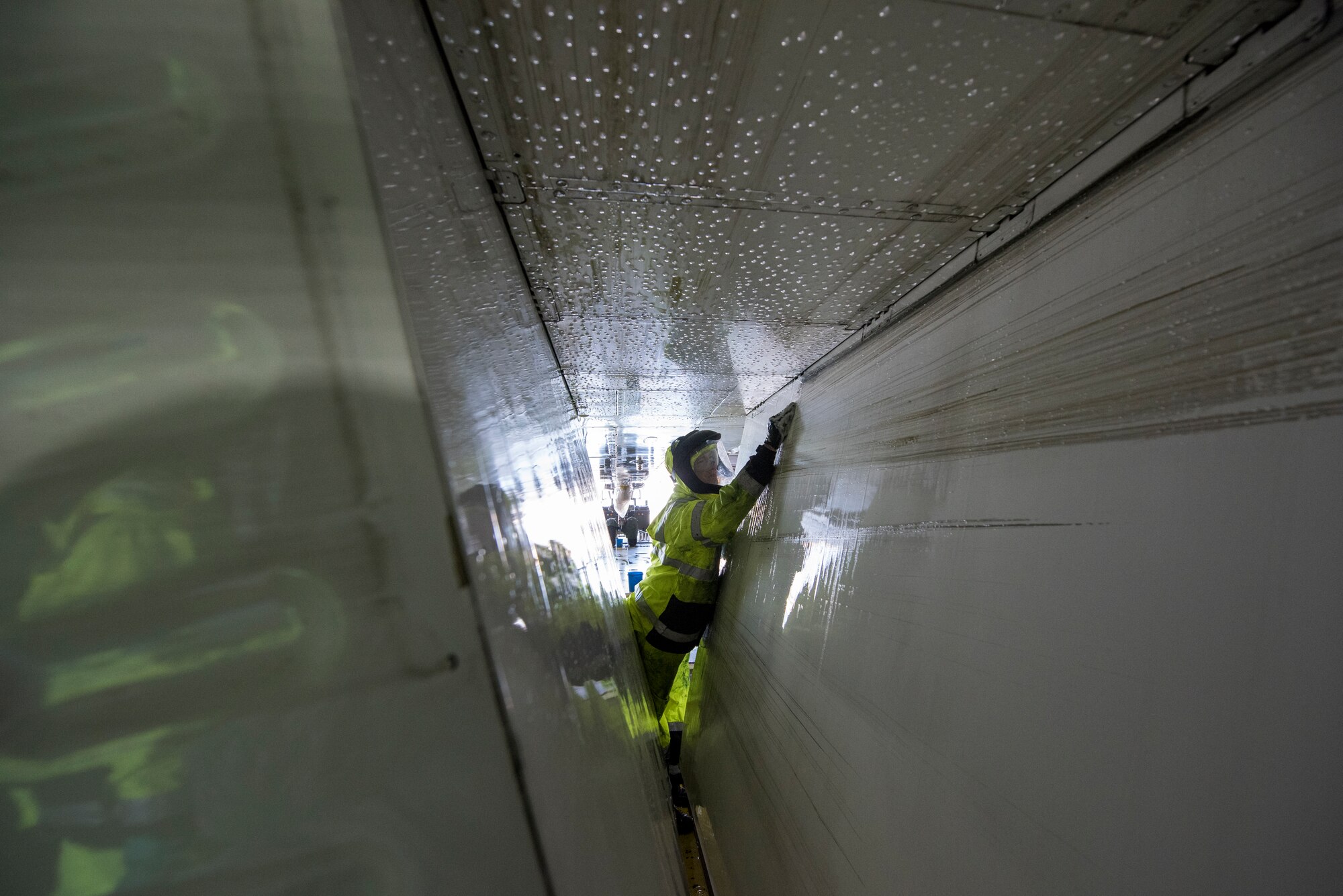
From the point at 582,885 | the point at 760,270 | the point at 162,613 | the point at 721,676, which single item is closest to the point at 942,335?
the point at 760,270

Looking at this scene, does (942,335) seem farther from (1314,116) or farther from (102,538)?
(102,538)

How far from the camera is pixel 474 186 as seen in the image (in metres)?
0.72

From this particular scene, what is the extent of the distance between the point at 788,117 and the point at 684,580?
1926 millimetres

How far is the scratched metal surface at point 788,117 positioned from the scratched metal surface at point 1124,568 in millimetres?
128

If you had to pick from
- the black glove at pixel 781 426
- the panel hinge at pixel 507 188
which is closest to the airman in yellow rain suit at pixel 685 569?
the black glove at pixel 781 426

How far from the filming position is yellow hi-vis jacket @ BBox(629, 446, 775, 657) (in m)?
2.17

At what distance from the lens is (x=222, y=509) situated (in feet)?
0.95

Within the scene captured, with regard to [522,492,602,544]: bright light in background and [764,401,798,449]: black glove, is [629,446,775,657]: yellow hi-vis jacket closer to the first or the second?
[764,401,798,449]: black glove

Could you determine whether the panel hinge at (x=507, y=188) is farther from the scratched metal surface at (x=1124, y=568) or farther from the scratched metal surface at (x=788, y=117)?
the scratched metal surface at (x=1124, y=568)

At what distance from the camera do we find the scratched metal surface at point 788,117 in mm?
526

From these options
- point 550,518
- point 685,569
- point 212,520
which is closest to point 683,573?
point 685,569

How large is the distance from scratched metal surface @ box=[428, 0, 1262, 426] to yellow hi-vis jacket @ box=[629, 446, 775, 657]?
1271mm

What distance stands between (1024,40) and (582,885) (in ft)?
2.88

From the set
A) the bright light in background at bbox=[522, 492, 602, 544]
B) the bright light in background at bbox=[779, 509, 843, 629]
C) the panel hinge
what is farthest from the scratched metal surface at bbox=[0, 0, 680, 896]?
the bright light in background at bbox=[779, 509, 843, 629]
